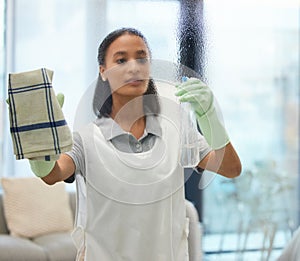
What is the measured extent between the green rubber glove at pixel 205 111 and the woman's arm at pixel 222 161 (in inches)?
0.5

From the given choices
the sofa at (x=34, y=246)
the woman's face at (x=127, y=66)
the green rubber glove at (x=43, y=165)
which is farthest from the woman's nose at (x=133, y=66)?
the sofa at (x=34, y=246)

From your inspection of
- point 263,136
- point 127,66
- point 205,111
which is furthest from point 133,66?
point 263,136

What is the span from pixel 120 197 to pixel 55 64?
0.24m

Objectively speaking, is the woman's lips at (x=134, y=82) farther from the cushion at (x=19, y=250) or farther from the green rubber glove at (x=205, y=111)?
the cushion at (x=19, y=250)

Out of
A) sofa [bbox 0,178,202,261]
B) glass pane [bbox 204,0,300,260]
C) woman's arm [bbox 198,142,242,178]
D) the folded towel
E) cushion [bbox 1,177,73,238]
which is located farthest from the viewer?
glass pane [bbox 204,0,300,260]

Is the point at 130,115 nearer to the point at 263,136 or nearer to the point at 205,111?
the point at 205,111

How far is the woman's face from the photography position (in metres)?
0.87

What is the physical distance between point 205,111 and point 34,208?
120 cm

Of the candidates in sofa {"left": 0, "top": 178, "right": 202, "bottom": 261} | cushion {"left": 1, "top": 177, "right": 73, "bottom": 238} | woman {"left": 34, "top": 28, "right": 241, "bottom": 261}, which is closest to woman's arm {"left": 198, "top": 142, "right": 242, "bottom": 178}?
woman {"left": 34, "top": 28, "right": 241, "bottom": 261}

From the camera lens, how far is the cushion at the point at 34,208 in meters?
1.89

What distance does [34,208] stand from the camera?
76.8 inches

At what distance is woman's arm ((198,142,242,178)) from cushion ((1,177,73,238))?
1.05 meters

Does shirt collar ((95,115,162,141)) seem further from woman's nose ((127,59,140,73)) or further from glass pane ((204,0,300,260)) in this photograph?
glass pane ((204,0,300,260))

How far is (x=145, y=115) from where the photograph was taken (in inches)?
A: 35.5
